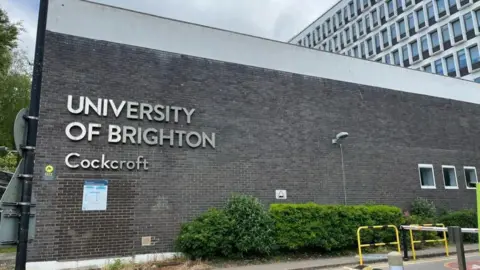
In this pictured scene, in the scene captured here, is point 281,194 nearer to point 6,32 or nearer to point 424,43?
point 6,32

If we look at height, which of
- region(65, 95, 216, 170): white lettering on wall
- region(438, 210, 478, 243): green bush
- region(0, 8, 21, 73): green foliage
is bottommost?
region(438, 210, 478, 243): green bush

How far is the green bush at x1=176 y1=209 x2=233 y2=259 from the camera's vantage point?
415 inches

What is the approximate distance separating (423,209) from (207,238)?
34.4ft

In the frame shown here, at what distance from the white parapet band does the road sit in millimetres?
5418

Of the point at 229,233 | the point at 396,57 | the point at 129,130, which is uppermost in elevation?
the point at 396,57

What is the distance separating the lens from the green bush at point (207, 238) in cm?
1054

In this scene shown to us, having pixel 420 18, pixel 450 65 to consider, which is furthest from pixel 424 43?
pixel 450 65

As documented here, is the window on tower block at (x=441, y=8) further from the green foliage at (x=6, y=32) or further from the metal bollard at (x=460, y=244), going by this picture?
the metal bollard at (x=460, y=244)

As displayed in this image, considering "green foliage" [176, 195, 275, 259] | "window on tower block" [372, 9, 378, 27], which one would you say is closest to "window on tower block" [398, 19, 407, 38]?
"window on tower block" [372, 9, 378, 27]

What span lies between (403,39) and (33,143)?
47.0m

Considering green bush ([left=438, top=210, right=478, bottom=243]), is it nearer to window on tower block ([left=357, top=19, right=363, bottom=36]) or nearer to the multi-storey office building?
the multi-storey office building

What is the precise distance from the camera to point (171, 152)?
11.9 meters

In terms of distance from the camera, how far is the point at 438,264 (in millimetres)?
10773

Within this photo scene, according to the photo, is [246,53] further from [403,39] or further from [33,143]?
[403,39]
